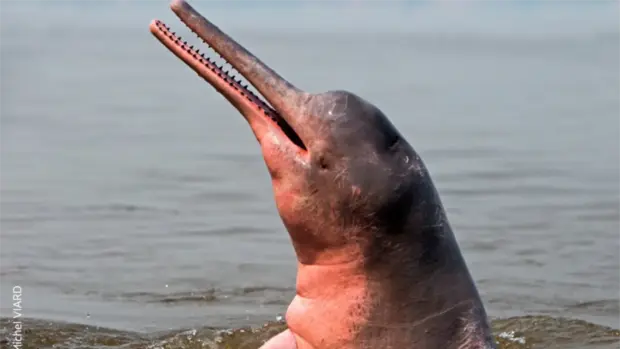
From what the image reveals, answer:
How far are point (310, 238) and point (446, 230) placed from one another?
25.4 inches

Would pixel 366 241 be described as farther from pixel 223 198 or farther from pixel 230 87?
pixel 223 198

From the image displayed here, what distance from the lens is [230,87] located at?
6.45 metres

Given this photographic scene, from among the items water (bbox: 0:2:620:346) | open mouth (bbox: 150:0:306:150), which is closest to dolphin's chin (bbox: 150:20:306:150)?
open mouth (bbox: 150:0:306:150)

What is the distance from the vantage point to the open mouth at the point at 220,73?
635 cm

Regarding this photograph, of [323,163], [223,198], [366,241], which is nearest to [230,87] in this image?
[323,163]

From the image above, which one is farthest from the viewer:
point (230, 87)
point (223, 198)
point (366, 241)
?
point (223, 198)

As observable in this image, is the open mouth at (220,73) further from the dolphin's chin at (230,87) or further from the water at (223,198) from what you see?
the water at (223,198)

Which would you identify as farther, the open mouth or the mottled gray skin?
the open mouth

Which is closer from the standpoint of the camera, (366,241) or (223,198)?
(366,241)

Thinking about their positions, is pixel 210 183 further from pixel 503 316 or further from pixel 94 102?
pixel 94 102

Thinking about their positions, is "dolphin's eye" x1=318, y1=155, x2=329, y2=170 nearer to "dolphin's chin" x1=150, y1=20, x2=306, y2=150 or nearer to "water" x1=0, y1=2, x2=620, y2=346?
"dolphin's chin" x1=150, y1=20, x2=306, y2=150

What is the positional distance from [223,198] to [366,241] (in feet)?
37.5

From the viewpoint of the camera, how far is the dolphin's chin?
6332 mm

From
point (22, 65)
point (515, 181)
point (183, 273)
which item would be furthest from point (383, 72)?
point (183, 273)
